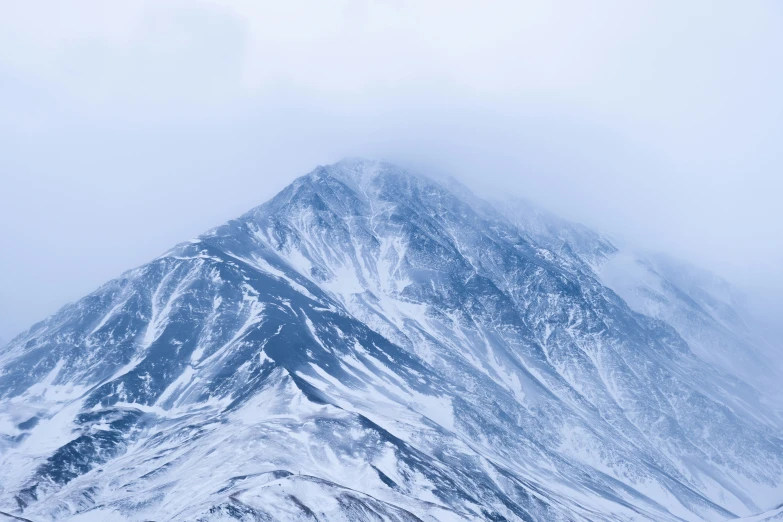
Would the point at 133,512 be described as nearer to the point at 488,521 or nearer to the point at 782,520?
the point at 488,521

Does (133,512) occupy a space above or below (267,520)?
below

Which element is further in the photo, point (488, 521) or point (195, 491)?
point (488, 521)

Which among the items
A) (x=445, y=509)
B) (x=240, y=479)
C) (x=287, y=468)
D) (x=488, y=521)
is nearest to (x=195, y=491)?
(x=240, y=479)

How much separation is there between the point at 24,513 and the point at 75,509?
12.1 meters

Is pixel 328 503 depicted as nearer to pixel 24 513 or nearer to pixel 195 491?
pixel 195 491

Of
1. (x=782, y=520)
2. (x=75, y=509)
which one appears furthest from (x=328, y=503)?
(x=782, y=520)

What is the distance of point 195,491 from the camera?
182 m

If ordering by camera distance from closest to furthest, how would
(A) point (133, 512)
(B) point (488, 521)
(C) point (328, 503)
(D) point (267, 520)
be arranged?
(D) point (267, 520)
(C) point (328, 503)
(A) point (133, 512)
(B) point (488, 521)

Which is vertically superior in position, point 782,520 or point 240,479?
point 240,479

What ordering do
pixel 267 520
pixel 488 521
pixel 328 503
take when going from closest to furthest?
pixel 267 520 < pixel 328 503 < pixel 488 521

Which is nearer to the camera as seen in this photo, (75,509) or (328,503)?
(328,503)

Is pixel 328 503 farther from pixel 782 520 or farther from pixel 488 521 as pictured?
pixel 782 520

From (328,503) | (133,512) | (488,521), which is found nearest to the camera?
(328,503)

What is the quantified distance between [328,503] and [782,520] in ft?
419
